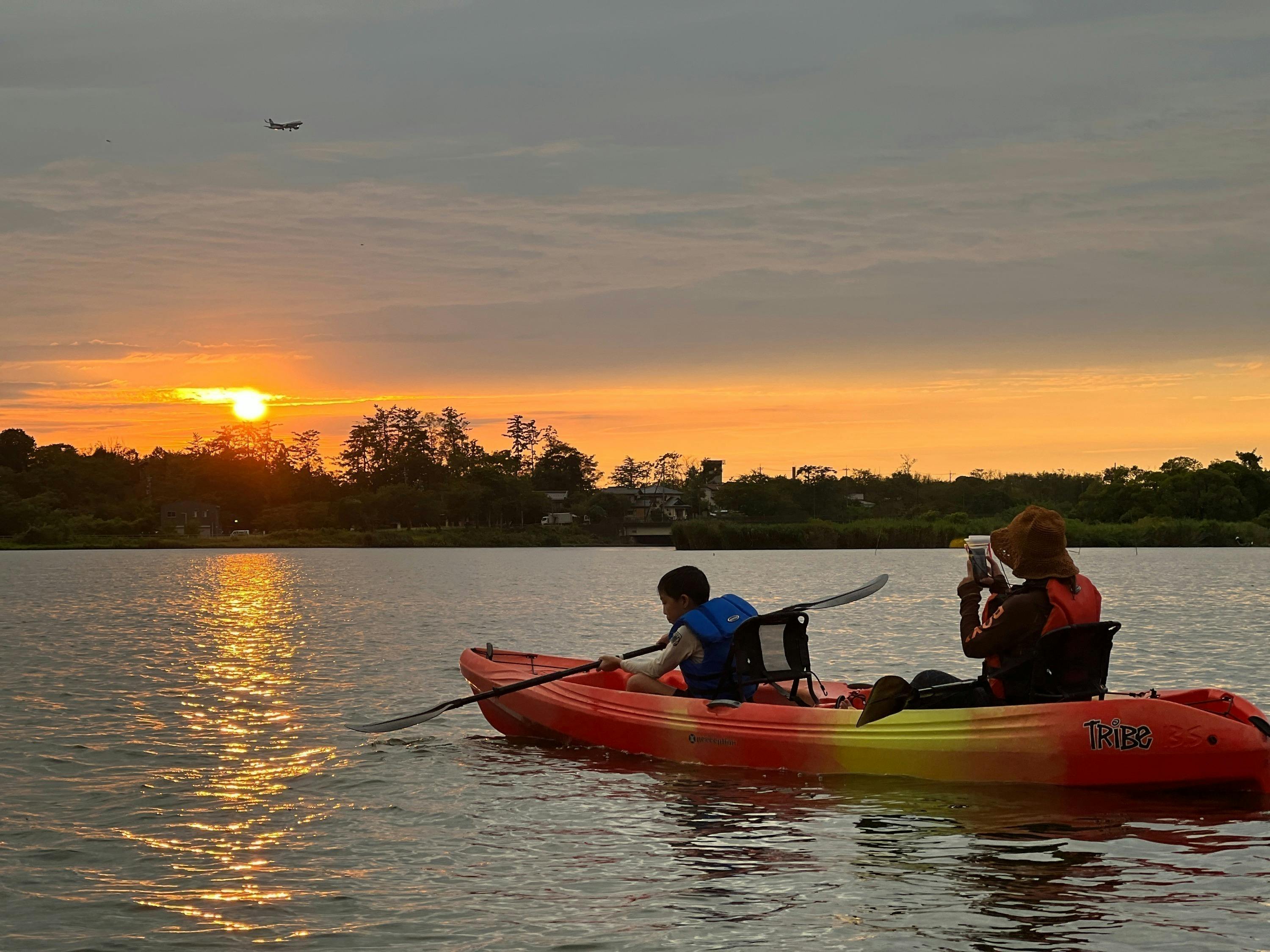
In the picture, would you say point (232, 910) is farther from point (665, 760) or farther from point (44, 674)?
point (44, 674)

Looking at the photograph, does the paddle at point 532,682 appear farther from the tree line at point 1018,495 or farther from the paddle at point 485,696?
the tree line at point 1018,495

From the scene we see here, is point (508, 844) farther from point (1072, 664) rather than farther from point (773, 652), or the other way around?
point (1072, 664)

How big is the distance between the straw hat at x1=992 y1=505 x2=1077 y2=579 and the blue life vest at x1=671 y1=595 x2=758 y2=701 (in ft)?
6.96

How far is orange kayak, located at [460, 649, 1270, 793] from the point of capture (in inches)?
295

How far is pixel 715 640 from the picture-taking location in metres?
9.19

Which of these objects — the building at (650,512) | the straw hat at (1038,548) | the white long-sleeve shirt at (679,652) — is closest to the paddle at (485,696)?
the white long-sleeve shirt at (679,652)

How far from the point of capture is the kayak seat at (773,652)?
29.8ft

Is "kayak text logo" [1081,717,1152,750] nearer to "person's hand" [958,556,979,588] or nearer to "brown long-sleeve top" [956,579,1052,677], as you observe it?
"brown long-sleeve top" [956,579,1052,677]

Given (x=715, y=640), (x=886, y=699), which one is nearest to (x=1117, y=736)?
(x=886, y=699)

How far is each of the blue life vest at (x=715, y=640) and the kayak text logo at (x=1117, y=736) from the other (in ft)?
8.01

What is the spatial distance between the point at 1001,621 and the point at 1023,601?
19cm

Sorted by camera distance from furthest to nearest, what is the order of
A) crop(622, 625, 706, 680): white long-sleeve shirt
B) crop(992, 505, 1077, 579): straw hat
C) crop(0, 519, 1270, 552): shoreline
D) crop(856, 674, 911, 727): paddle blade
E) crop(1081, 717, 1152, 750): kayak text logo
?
crop(0, 519, 1270, 552): shoreline < crop(622, 625, 706, 680): white long-sleeve shirt < crop(856, 674, 911, 727): paddle blade < crop(1081, 717, 1152, 750): kayak text logo < crop(992, 505, 1077, 579): straw hat

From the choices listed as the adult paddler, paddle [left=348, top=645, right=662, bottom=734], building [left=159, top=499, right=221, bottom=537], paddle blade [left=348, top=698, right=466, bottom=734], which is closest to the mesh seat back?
paddle [left=348, top=645, right=662, bottom=734]

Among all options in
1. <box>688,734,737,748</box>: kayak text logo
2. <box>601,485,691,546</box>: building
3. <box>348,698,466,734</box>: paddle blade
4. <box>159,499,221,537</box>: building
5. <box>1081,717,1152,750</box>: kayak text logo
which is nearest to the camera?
<box>1081,717,1152,750</box>: kayak text logo
